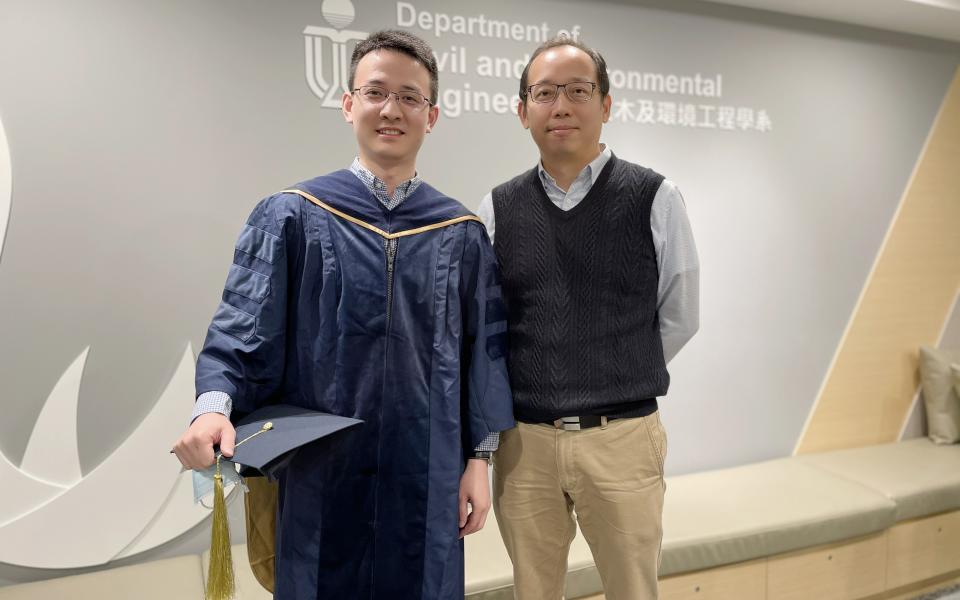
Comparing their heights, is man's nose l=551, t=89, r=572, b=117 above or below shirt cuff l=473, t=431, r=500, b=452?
above

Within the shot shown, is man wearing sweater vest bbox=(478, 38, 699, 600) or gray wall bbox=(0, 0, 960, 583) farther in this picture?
gray wall bbox=(0, 0, 960, 583)

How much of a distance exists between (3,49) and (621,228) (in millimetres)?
1932

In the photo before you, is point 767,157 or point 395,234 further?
point 767,157

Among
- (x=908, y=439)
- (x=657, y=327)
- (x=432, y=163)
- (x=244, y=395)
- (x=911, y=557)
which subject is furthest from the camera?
(x=908, y=439)

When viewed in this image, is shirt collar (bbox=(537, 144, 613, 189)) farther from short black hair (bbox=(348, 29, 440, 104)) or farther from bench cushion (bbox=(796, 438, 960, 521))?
bench cushion (bbox=(796, 438, 960, 521))

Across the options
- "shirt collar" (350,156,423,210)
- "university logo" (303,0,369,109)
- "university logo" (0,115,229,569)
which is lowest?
"university logo" (0,115,229,569)

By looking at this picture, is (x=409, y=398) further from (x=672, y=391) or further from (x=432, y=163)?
(x=672, y=391)

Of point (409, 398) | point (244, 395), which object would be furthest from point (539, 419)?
point (244, 395)

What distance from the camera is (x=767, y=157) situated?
3184 millimetres

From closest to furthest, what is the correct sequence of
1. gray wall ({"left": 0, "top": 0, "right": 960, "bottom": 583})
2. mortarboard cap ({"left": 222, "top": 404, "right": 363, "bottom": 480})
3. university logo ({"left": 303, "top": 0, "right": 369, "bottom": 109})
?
mortarboard cap ({"left": 222, "top": 404, "right": 363, "bottom": 480}), gray wall ({"left": 0, "top": 0, "right": 960, "bottom": 583}), university logo ({"left": 303, "top": 0, "right": 369, "bottom": 109})

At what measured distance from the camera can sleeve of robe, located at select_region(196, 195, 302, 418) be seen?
4.25 ft

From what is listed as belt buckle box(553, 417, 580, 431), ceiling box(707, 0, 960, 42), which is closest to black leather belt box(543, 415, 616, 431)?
belt buckle box(553, 417, 580, 431)

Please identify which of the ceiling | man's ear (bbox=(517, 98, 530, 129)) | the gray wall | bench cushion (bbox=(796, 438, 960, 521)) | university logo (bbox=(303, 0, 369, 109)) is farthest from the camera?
the ceiling

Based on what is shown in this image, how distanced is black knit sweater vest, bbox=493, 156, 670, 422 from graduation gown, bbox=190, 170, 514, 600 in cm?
26
